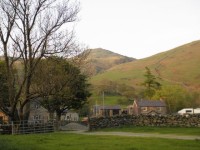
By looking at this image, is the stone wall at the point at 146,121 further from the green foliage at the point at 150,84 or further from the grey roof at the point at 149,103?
the green foliage at the point at 150,84

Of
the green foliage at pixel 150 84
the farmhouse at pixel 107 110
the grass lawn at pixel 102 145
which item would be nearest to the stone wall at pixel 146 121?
the grass lawn at pixel 102 145

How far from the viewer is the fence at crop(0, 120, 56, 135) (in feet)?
119

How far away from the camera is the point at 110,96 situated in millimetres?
165125

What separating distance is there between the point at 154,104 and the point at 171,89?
12185mm

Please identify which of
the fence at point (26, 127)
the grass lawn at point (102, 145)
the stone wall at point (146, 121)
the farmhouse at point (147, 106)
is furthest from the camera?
the farmhouse at point (147, 106)

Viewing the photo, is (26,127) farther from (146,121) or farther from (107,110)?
(107,110)

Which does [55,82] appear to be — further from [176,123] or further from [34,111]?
[34,111]

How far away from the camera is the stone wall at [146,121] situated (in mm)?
44344

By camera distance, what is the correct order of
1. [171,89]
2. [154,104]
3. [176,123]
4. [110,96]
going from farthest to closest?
1. [110,96]
2. [171,89]
3. [154,104]
4. [176,123]

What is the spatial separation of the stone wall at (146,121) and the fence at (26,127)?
7530mm

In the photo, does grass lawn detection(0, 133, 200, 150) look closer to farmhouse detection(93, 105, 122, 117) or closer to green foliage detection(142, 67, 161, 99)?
farmhouse detection(93, 105, 122, 117)

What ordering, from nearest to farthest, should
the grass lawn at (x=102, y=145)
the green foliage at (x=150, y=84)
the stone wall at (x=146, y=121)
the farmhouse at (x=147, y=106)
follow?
the grass lawn at (x=102, y=145) → the stone wall at (x=146, y=121) → the farmhouse at (x=147, y=106) → the green foliage at (x=150, y=84)

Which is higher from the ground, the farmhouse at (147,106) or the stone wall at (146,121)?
the farmhouse at (147,106)

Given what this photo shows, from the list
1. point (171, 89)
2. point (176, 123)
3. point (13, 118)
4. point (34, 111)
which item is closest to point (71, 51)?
point (13, 118)
